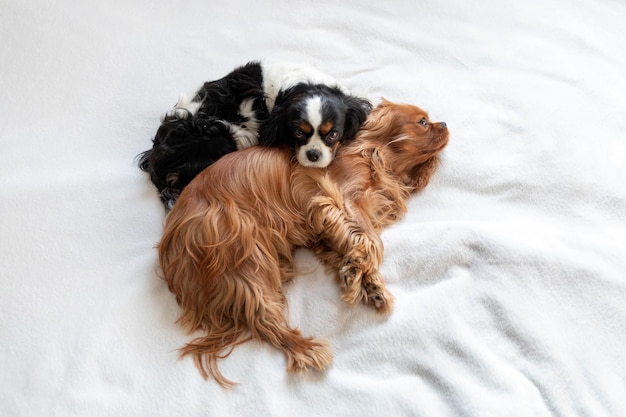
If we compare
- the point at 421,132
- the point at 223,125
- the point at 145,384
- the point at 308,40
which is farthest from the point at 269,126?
the point at 145,384

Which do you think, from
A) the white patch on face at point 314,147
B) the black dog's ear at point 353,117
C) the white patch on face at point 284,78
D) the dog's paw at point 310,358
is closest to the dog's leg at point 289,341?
the dog's paw at point 310,358

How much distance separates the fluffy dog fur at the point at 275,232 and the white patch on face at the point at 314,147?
3 cm

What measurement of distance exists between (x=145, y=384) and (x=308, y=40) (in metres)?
1.72

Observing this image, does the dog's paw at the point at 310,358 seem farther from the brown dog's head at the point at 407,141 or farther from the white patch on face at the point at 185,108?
the white patch on face at the point at 185,108

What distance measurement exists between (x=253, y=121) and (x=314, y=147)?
1.13 feet

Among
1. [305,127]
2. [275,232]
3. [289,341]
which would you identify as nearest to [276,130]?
[305,127]

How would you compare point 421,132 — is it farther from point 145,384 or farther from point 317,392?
point 145,384

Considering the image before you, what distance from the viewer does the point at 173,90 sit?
2553 mm

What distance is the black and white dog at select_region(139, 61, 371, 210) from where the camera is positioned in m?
2.02

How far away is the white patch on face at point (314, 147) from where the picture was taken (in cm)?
199

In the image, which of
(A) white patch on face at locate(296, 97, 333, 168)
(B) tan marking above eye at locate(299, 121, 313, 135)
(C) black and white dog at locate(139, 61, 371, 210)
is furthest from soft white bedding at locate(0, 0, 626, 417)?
(B) tan marking above eye at locate(299, 121, 313, 135)

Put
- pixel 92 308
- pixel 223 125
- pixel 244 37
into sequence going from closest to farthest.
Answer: pixel 92 308 → pixel 223 125 → pixel 244 37

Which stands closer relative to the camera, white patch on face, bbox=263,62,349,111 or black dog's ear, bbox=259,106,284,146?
black dog's ear, bbox=259,106,284,146

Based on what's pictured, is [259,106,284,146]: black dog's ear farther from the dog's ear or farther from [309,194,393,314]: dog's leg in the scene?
[309,194,393,314]: dog's leg
